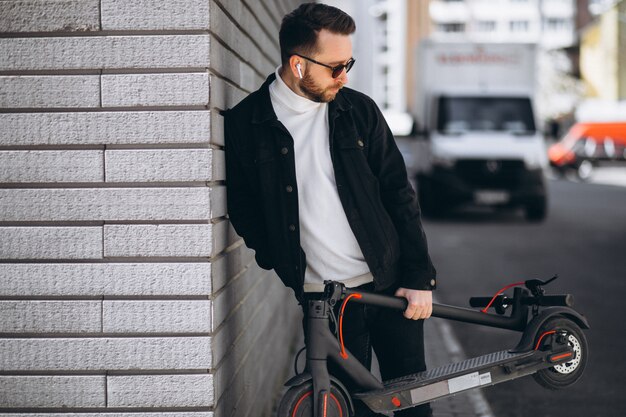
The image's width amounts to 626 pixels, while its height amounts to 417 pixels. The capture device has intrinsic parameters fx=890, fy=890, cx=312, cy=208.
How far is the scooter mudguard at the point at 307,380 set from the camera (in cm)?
284

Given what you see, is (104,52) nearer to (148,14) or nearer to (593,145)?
(148,14)

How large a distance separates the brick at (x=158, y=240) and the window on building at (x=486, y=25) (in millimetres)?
90390

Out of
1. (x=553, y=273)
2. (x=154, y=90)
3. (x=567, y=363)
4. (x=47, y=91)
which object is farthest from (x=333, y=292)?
(x=553, y=273)

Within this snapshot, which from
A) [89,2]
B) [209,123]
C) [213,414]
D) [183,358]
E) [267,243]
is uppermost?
[89,2]

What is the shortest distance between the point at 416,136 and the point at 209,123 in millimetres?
14674

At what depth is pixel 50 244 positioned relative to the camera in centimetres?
292

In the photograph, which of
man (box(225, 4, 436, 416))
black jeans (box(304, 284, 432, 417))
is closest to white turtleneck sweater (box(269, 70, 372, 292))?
man (box(225, 4, 436, 416))

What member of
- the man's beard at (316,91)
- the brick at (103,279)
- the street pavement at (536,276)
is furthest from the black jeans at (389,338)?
the street pavement at (536,276)

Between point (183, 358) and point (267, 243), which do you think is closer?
point (183, 358)

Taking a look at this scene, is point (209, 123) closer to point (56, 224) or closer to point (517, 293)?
point (56, 224)

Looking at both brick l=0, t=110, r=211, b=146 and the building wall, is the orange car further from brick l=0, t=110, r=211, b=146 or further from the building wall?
brick l=0, t=110, r=211, b=146

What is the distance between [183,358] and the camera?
293 centimetres

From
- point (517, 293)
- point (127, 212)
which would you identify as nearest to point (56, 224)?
point (127, 212)

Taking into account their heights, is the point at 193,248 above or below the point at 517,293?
above
